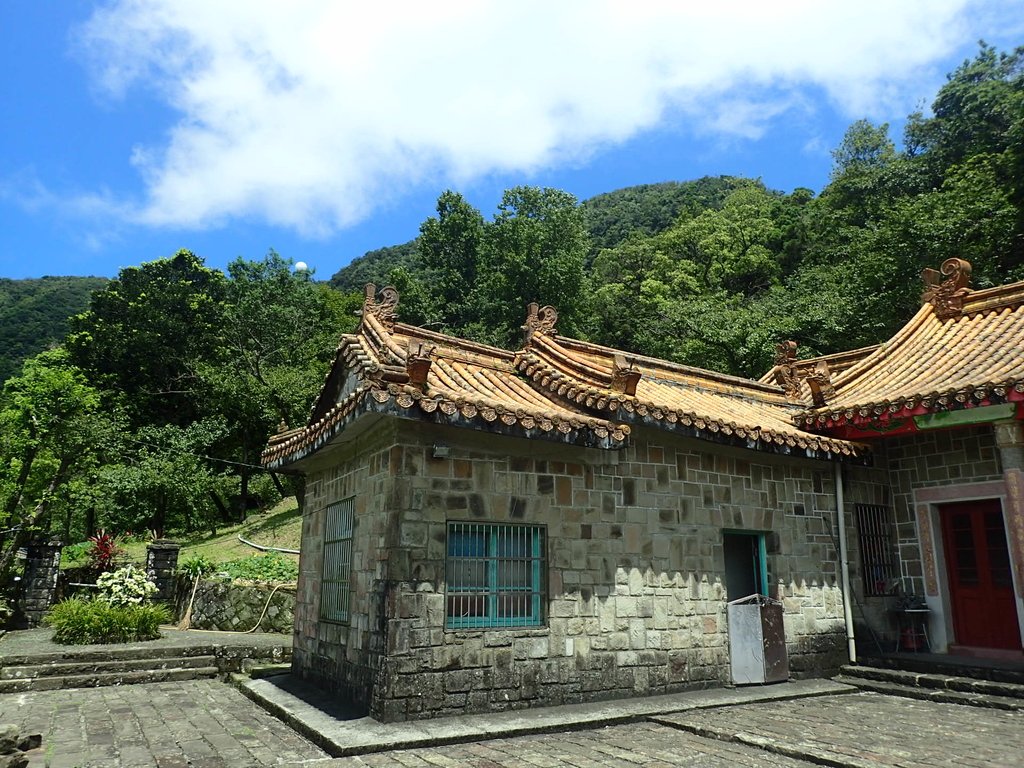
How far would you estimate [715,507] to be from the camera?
9.16 metres

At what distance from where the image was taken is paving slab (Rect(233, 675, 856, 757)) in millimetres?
6113

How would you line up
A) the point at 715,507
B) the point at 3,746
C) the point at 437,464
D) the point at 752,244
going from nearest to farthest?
the point at 3,746
the point at 437,464
the point at 715,507
the point at 752,244

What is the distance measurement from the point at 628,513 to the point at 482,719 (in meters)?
2.91

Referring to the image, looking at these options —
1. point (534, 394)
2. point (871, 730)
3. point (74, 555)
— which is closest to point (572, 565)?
point (534, 394)

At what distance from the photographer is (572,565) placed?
7.91 m

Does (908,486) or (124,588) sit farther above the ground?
(908,486)

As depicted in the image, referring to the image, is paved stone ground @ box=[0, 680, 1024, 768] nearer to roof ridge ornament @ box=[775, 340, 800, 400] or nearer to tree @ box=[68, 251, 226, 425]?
roof ridge ornament @ box=[775, 340, 800, 400]

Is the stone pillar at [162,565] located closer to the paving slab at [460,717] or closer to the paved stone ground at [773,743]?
the paving slab at [460,717]

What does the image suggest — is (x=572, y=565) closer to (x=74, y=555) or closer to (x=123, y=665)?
(x=123, y=665)

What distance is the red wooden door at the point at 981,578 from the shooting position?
954 cm

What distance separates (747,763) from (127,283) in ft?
124

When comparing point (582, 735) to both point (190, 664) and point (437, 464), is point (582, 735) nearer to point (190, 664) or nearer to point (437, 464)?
point (437, 464)

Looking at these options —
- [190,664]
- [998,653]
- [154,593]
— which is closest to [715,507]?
[998,653]

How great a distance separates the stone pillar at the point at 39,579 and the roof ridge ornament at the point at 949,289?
1878 centimetres
